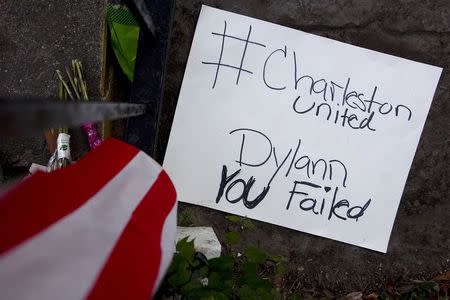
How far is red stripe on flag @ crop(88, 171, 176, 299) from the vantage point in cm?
40

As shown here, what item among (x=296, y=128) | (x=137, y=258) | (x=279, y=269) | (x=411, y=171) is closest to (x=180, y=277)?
(x=137, y=258)

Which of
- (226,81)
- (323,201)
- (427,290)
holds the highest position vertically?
(226,81)

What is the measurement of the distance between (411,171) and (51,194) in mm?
908

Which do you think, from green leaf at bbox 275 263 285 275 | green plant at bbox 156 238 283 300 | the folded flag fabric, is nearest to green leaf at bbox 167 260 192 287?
green plant at bbox 156 238 283 300

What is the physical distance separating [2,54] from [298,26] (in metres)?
0.63

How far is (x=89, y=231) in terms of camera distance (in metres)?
0.40

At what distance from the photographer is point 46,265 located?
333 millimetres

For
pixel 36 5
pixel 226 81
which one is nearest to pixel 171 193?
pixel 226 81

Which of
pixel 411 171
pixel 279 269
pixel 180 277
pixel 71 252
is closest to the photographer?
pixel 71 252

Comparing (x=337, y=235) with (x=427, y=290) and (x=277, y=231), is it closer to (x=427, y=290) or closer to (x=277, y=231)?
(x=277, y=231)

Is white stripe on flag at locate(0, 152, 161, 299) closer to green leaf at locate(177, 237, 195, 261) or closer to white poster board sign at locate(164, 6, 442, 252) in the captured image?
green leaf at locate(177, 237, 195, 261)

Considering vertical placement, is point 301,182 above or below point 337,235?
above

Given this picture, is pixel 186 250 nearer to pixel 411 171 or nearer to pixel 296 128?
pixel 296 128

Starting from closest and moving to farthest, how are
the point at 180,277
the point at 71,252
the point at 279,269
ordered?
1. the point at 71,252
2. the point at 180,277
3. the point at 279,269
